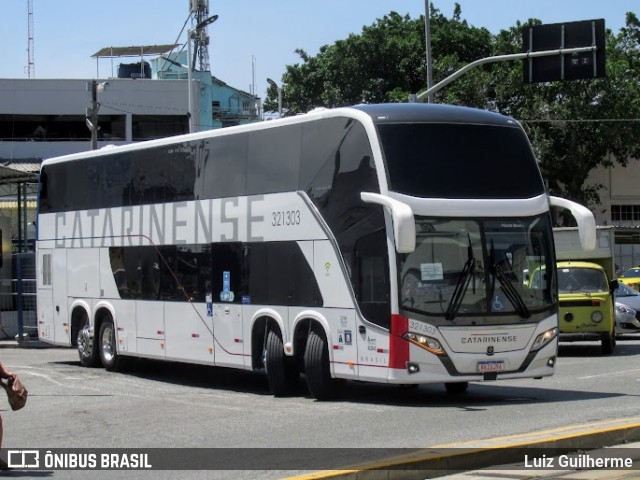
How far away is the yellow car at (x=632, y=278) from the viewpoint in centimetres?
3875

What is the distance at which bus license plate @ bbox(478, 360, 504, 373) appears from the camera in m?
14.1

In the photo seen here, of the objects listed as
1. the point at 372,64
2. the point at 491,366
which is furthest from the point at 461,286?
the point at 372,64

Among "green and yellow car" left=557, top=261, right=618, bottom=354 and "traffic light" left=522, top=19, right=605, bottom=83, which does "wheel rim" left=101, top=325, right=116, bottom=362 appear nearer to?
"green and yellow car" left=557, top=261, right=618, bottom=354

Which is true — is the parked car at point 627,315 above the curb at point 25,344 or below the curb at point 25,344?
above

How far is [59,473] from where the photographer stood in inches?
387

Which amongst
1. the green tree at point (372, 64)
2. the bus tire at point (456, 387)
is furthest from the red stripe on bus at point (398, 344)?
the green tree at point (372, 64)

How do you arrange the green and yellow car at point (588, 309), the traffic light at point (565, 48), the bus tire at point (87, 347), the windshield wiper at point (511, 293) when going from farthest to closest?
the traffic light at point (565, 48) → the green and yellow car at point (588, 309) → the bus tire at point (87, 347) → the windshield wiper at point (511, 293)

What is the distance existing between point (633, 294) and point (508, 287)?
16358 mm

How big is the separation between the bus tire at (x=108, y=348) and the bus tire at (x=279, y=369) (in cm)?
537

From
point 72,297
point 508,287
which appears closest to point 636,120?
point 72,297

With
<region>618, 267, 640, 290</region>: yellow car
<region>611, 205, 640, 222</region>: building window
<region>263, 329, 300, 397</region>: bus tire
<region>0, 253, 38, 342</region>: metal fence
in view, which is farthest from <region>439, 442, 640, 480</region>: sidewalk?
<region>611, 205, 640, 222</region>: building window

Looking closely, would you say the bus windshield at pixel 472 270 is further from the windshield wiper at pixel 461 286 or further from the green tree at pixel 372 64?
the green tree at pixel 372 64

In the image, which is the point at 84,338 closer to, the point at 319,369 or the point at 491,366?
the point at 319,369

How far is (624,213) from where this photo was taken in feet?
182
